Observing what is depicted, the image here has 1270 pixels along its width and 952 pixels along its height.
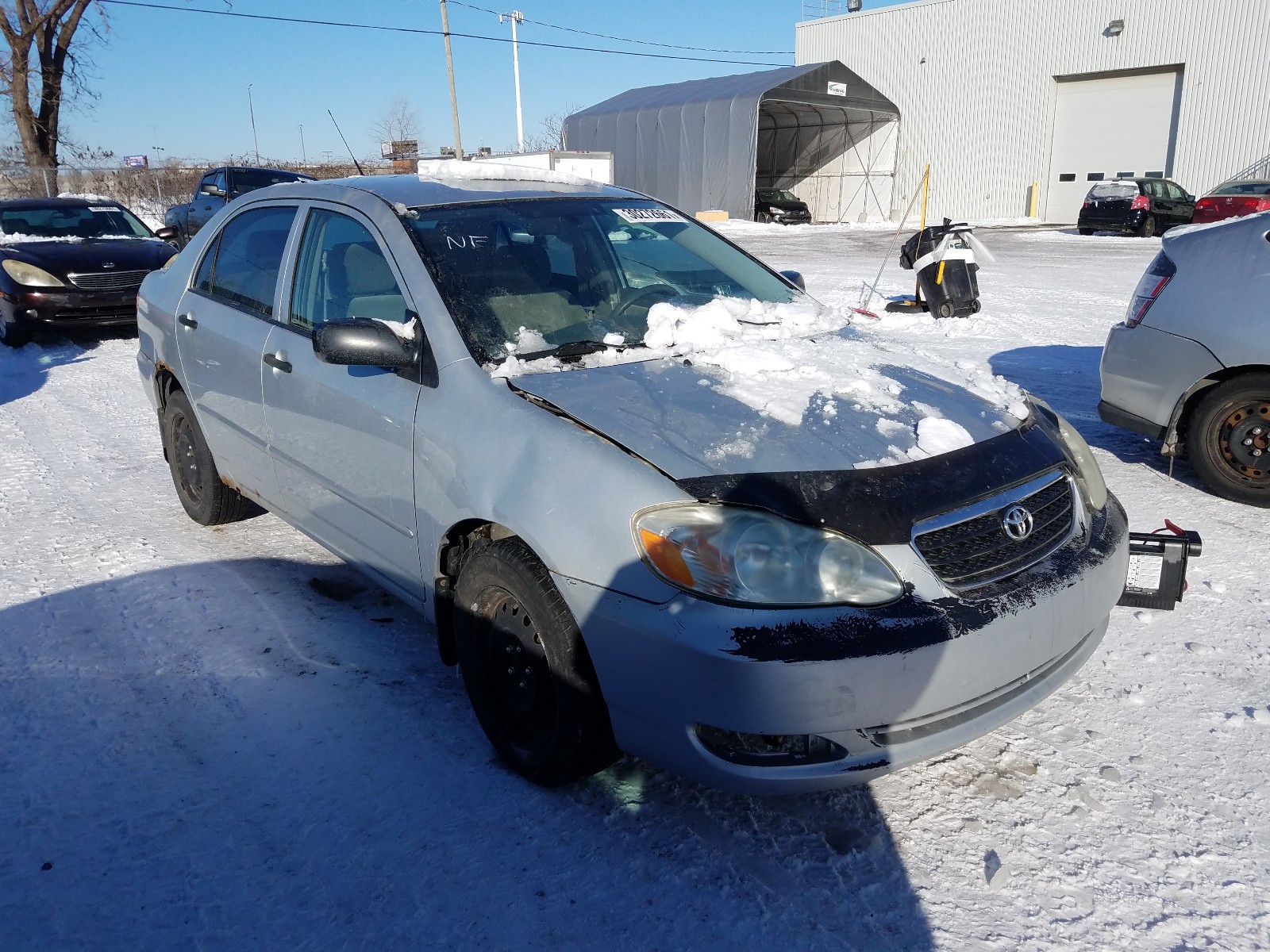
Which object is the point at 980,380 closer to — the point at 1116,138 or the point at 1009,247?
the point at 1009,247

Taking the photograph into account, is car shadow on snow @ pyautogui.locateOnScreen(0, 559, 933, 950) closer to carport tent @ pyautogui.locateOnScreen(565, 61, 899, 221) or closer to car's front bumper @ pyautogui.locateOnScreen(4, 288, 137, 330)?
car's front bumper @ pyautogui.locateOnScreen(4, 288, 137, 330)

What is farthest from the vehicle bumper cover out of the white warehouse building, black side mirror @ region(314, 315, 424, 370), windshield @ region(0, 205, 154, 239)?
the white warehouse building

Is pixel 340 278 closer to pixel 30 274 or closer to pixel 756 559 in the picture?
pixel 756 559

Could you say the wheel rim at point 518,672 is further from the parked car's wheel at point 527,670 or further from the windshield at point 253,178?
the windshield at point 253,178

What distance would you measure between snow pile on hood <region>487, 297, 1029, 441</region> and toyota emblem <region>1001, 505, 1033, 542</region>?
233mm

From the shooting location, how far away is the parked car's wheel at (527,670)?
2.50 m

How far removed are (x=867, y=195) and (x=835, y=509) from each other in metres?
38.0

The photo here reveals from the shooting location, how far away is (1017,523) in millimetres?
2523

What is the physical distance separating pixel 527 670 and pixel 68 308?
9.45m

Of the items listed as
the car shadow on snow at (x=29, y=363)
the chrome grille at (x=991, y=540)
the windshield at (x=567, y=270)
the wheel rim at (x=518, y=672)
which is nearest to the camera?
the chrome grille at (x=991, y=540)

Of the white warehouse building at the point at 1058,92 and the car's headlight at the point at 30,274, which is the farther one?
the white warehouse building at the point at 1058,92

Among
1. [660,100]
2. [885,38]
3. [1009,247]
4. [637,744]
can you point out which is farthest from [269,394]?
[885,38]

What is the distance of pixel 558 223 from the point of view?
3660 millimetres

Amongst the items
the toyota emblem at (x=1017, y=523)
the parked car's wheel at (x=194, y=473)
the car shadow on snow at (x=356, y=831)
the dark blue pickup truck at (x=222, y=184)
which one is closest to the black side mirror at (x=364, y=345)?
the car shadow on snow at (x=356, y=831)
